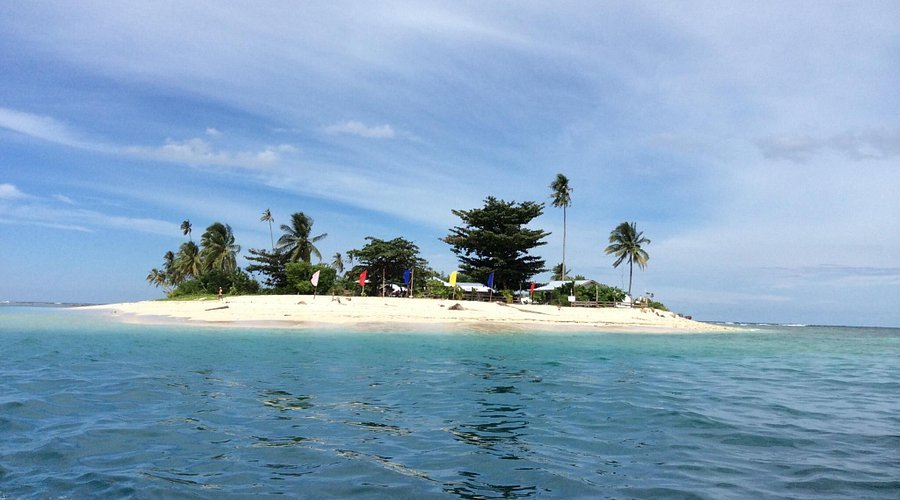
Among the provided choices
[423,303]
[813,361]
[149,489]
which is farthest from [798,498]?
[423,303]

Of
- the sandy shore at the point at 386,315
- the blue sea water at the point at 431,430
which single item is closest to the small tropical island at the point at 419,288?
the sandy shore at the point at 386,315

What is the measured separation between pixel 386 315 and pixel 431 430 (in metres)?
35.7

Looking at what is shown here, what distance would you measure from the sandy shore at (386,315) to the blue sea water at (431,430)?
2255cm

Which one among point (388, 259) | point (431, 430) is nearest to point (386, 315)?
point (388, 259)

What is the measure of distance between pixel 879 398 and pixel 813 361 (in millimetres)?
11514

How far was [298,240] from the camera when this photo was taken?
227 ft

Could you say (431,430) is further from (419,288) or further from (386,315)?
(419,288)

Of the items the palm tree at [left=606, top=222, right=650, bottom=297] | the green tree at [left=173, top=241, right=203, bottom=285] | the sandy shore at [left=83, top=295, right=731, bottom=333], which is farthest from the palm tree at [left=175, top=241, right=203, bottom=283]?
the palm tree at [left=606, top=222, right=650, bottom=297]

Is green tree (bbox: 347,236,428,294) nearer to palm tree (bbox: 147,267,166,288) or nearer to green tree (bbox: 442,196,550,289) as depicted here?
green tree (bbox: 442,196,550,289)

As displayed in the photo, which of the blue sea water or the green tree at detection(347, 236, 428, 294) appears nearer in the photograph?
the blue sea water

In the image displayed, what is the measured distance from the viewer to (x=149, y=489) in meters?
5.61

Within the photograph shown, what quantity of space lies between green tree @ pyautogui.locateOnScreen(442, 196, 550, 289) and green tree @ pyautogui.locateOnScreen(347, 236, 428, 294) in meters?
6.97

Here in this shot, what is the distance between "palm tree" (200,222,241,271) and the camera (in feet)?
234

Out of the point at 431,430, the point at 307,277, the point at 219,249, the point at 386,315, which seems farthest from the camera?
the point at 219,249
